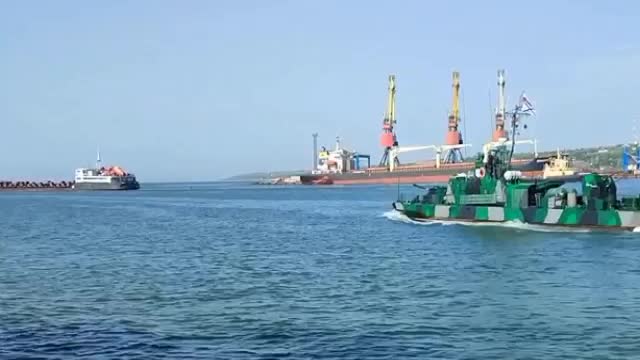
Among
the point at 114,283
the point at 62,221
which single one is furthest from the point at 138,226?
the point at 114,283

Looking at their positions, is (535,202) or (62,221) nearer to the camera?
(535,202)

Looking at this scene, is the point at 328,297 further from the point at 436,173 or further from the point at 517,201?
the point at 436,173

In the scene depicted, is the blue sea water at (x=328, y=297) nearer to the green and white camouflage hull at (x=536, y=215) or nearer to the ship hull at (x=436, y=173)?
the green and white camouflage hull at (x=536, y=215)

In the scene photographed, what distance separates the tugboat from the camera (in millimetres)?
49094

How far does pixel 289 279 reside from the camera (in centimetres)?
2978

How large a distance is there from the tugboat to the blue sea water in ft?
6.87

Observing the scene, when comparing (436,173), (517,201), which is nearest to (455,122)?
(436,173)

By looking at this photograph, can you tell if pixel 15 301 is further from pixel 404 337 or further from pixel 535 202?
pixel 535 202

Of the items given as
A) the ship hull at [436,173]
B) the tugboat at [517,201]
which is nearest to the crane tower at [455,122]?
the ship hull at [436,173]

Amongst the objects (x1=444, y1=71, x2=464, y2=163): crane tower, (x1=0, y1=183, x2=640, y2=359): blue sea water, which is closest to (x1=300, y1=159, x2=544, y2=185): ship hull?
(x1=444, y1=71, x2=464, y2=163): crane tower

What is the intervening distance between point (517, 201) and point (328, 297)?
3100cm

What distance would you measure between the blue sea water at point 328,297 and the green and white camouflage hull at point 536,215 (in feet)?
5.64

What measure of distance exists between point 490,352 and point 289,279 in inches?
510

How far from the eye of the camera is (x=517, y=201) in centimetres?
5359
